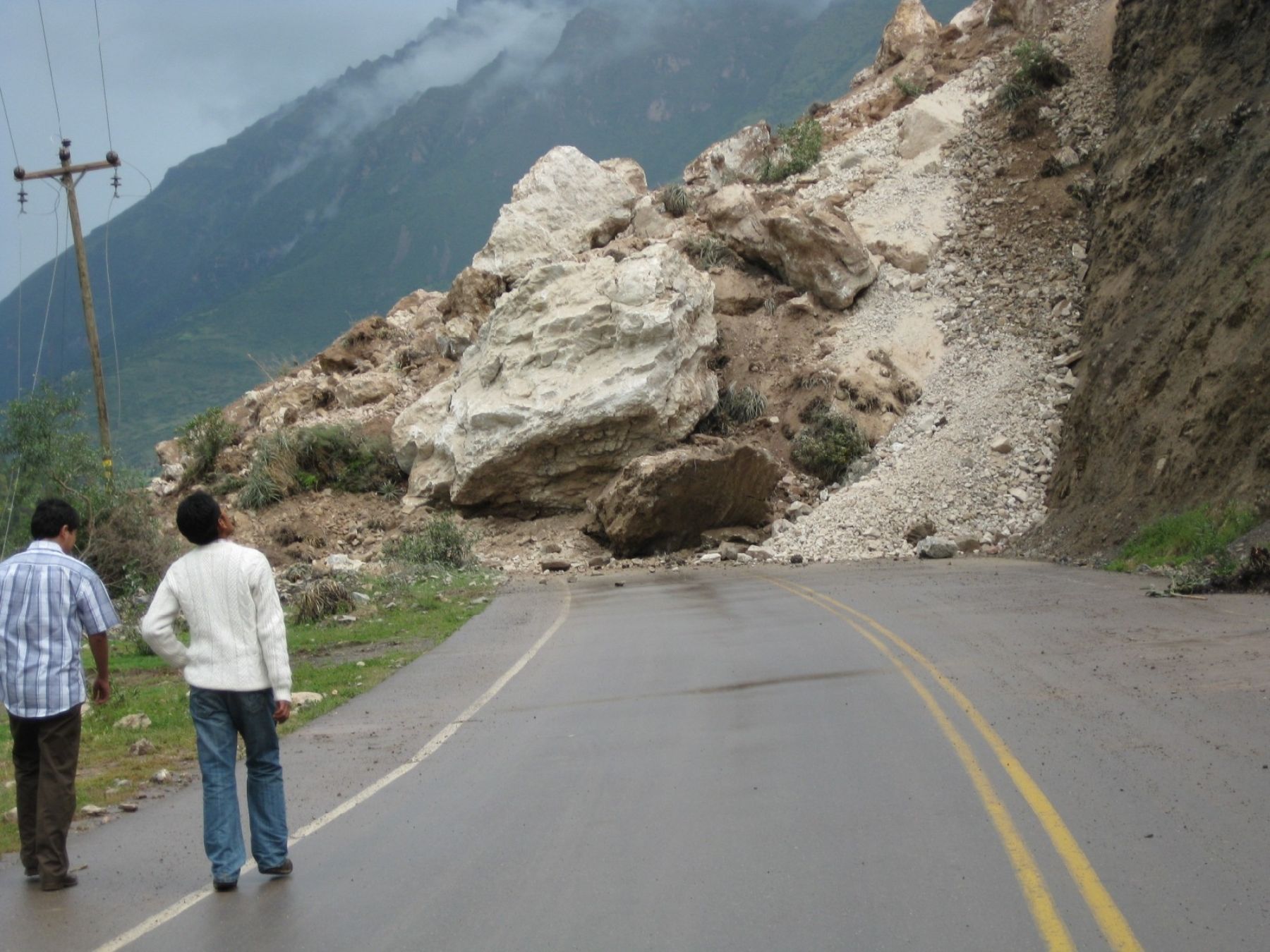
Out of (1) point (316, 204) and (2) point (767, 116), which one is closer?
(2) point (767, 116)

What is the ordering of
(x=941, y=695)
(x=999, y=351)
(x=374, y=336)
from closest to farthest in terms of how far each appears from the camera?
(x=941, y=695), (x=999, y=351), (x=374, y=336)

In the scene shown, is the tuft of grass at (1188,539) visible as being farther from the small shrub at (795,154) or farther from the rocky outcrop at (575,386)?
the small shrub at (795,154)

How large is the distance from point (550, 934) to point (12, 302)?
348 ft

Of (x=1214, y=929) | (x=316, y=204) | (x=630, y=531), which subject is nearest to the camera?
(x=1214, y=929)

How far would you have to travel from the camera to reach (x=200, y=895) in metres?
5.75

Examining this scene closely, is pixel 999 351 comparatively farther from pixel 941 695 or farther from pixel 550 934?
pixel 550 934

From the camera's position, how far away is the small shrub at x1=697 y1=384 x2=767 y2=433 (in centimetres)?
3369

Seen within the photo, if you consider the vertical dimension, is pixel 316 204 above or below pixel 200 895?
above

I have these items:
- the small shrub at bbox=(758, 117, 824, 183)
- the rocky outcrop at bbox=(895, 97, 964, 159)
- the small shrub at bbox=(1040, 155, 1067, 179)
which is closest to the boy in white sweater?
the small shrub at bbox=(1040, 155, 1067, 179)

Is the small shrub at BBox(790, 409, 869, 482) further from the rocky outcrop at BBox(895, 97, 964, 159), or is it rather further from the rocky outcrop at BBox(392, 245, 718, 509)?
the rocky outcrop at BBox(895, 97, 964, 159)

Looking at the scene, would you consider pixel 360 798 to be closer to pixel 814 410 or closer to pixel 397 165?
pixel 814 410

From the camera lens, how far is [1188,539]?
1809 cm

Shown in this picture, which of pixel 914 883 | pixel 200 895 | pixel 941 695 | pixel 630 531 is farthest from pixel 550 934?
pixel 630 531

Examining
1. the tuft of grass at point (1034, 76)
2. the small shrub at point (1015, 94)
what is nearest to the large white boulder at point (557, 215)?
the small shrub at point (1015, 94)
